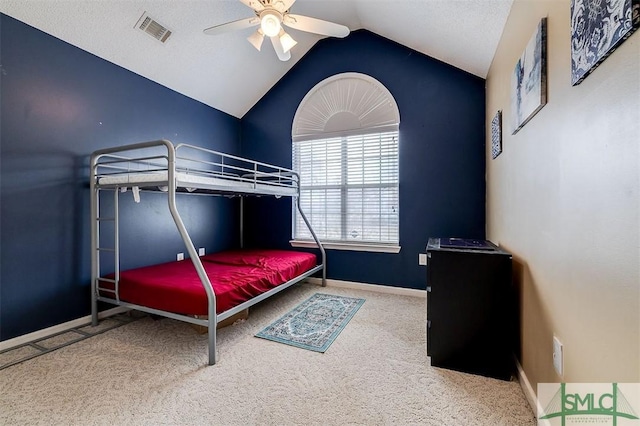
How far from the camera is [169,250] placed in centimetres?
311

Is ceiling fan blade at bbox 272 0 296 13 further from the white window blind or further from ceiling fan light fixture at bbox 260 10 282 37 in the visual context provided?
the white window blind

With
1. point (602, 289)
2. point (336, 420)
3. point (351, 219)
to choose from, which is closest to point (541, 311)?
point (602, 289)

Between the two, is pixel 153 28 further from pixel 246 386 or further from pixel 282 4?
pixel 246 386

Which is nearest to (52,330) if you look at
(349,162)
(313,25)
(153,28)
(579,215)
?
(153,28)

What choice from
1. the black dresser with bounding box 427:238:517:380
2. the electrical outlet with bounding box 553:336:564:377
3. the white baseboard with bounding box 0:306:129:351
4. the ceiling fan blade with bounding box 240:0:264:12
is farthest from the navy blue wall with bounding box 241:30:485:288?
the white baseboard with bounding box 0:306:129:351

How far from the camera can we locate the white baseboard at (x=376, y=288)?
10.3ft

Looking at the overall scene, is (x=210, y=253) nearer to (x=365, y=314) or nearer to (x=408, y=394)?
Answer: (x=365, y=314)

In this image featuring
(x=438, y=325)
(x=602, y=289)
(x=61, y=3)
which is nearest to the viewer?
(x=602, y=289)

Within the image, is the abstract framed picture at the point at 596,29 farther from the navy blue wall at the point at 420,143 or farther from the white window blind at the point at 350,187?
the white window blind at the point at 350,187

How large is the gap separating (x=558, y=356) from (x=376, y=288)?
7.40 feet

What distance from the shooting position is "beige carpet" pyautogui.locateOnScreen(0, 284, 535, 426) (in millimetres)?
1331

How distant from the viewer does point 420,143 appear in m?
3.14

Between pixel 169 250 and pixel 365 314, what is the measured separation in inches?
88.5

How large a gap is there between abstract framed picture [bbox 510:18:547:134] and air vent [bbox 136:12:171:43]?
2.86 m
